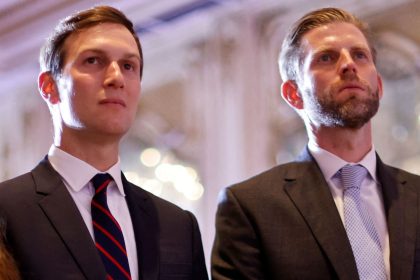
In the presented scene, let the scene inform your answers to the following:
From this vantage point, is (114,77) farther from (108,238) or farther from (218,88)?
(218,88)

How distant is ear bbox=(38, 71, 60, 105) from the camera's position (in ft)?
6.64

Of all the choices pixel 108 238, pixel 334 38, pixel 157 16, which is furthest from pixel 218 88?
pixel 108 238

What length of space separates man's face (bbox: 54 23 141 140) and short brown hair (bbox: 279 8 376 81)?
548 mm

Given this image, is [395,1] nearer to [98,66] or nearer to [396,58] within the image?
[396,58]

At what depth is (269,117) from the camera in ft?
15.2

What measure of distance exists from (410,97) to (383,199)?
6.98ft

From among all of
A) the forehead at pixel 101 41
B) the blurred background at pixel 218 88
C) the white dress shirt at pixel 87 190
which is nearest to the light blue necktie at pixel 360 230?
the white dress shirt at pixel 87 190

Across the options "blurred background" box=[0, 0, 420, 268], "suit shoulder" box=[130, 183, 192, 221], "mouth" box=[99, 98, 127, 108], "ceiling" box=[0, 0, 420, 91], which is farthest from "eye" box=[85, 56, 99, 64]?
"ceiling" box=[0, 0, 420, 91]

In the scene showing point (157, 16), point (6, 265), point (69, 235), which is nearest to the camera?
point (6, 265)

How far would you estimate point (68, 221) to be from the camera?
1780 mm

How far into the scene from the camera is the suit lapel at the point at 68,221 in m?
1.72

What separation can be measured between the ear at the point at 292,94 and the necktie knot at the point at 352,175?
0.31 m

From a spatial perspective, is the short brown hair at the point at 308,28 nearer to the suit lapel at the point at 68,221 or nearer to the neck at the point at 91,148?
the neck at the point at 91,148

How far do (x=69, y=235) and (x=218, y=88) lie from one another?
10.3 feet
